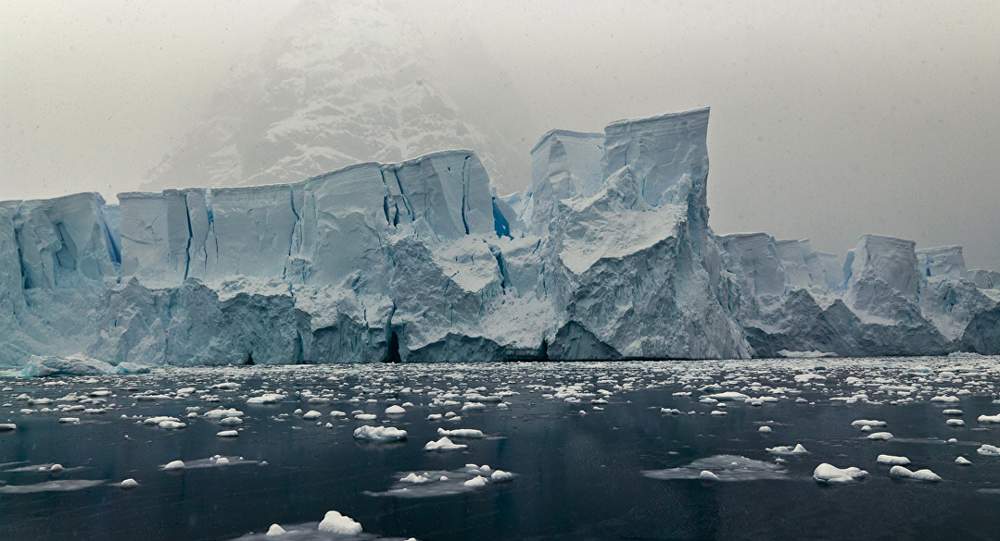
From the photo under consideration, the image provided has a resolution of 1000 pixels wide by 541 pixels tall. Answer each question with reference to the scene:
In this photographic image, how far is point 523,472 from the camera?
512 centimetres

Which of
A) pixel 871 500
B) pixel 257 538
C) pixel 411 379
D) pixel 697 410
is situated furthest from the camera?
pixel 411 379

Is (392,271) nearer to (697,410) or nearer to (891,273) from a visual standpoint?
(697,410)

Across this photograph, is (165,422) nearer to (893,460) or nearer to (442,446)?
(442,446)

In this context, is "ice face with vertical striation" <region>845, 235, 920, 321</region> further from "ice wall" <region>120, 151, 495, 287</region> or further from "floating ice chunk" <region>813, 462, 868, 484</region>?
"floating ice chunk" <region>813, 462, 868, 484</region>

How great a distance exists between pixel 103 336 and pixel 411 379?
562 inches

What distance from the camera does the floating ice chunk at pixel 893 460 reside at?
5184 mm

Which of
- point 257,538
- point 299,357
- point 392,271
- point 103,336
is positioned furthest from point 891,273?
point 257,538

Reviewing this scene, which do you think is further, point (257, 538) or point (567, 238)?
Result: point (567, 238)

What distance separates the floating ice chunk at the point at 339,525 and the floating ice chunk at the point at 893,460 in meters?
3.77

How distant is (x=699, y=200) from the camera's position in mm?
24344

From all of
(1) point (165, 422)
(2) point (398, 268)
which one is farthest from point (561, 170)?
(1) point (165, 422)

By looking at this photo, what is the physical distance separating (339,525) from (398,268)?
64.9 feet

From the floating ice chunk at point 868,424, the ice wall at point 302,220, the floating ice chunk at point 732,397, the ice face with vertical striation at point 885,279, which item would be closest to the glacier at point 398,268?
the ice wall at point 302,220

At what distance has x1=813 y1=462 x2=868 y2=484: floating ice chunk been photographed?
4629 millimetres
